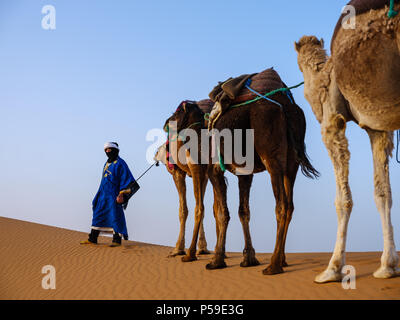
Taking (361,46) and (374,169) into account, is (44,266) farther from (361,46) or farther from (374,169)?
(361,46)

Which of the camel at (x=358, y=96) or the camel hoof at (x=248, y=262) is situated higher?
the camel at (x=358, y=96)

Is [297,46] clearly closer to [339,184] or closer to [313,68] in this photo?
[313,68]

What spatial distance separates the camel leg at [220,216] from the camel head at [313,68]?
2543 millimetres

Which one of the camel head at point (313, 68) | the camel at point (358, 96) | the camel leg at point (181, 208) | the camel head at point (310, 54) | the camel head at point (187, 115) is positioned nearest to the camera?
the camel at point (358, 96)

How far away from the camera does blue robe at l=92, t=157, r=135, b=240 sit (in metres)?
11.8

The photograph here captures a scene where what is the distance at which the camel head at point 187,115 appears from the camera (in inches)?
367

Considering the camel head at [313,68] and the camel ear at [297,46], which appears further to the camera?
the camel ear at [297,46]

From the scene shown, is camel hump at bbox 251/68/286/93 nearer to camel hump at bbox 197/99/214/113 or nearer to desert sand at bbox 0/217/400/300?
camel hump at bbox 197/99/214/113

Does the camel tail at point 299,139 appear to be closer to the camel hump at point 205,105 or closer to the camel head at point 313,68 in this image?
the camel head at point 313,68

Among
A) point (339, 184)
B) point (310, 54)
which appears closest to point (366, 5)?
point (310, 54)

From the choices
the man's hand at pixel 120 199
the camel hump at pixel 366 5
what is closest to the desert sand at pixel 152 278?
the man's hand at pixel 120 199

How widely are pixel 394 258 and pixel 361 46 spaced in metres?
2.64

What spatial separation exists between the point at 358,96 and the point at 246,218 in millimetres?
3707

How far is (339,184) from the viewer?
5.61 m
